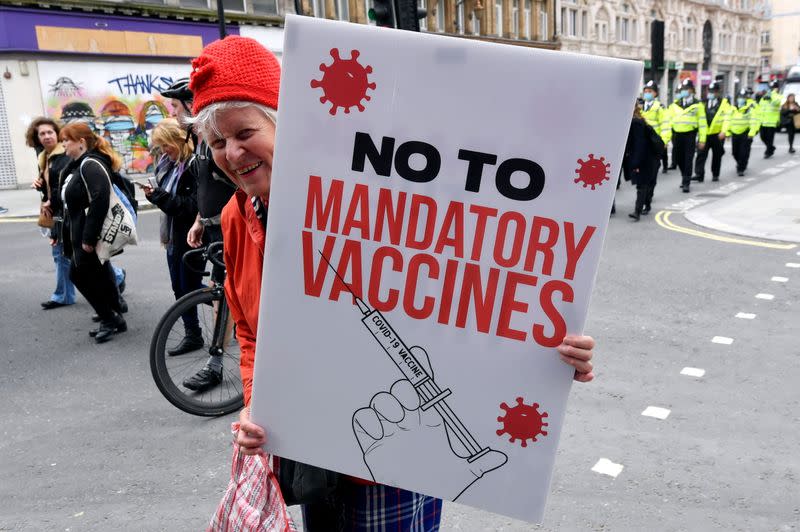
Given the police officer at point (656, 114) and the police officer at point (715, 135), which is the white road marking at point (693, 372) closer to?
the police officer at point (715, 135)

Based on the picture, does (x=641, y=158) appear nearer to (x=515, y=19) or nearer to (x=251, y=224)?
(x=251, y=224)

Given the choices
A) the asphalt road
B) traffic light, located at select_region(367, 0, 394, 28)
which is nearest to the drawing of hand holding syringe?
the asphalt road

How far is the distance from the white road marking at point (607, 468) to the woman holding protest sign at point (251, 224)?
5.87ft

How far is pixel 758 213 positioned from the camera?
10.3 meters

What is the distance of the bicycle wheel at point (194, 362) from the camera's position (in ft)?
13.6

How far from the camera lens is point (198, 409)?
13.7ft

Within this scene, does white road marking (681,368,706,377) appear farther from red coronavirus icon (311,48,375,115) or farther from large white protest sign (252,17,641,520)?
red coronavirus icon (311,48,375,115)

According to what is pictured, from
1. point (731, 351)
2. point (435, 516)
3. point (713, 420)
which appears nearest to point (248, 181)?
point (435, 516)

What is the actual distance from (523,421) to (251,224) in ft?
2.67

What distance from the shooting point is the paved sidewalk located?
9047 millimetres

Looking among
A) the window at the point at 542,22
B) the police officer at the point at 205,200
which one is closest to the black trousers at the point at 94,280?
the police officer at the point at 205,200

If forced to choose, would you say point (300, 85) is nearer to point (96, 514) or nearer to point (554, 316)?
point (554, 316)

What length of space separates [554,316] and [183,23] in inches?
874

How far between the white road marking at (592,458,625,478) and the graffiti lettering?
62.4 ft
